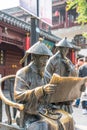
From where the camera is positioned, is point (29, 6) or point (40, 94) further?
point (29, 6)

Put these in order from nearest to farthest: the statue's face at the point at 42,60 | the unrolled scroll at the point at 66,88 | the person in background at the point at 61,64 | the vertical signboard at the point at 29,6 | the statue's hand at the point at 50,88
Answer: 1. the statue's hand at the point at 50,88
2. the unrolled scroll at the point at 66,88
3. the statue's face at the point at 42,60
4. the person in background at the point at 61,64
5. the vertical signboard at the point at 29,6

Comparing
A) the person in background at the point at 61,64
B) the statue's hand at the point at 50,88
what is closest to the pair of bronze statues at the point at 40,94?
the statue's hand at the point at 50,88

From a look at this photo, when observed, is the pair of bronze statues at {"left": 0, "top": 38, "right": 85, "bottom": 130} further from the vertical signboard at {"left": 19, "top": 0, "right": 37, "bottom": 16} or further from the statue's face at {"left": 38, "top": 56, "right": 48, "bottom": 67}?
the vertical signboard at {"left": 19, "top": 0, "right": 37, "bottom": 16}

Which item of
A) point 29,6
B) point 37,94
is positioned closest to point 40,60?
point 37,94

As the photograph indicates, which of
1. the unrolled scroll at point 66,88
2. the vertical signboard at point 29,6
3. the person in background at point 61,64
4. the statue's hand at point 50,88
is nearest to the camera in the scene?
the statue's hand at point 50,88

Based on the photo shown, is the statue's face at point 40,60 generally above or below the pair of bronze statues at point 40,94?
above

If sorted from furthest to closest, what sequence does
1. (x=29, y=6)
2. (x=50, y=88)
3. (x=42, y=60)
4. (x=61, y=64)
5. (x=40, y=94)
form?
(x=29, y=6) → (x=61, y=64) → (x=42, y=60) → (x=40, y=94) → (x=50, y=88)

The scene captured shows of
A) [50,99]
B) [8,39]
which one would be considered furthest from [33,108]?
[8,39]

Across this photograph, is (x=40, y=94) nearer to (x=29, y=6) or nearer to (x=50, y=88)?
(x=50, y=88)

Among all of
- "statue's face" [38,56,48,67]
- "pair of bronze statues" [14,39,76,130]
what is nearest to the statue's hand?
"pair of bronze statues" [14,39,76,130]

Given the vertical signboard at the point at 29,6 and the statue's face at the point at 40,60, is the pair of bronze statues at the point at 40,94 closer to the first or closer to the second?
the statue's face at the point at 40,60

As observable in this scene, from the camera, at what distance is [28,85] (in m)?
3.87

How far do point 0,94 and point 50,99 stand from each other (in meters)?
0.74

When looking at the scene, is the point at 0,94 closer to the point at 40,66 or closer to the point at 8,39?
the point at 40,66
